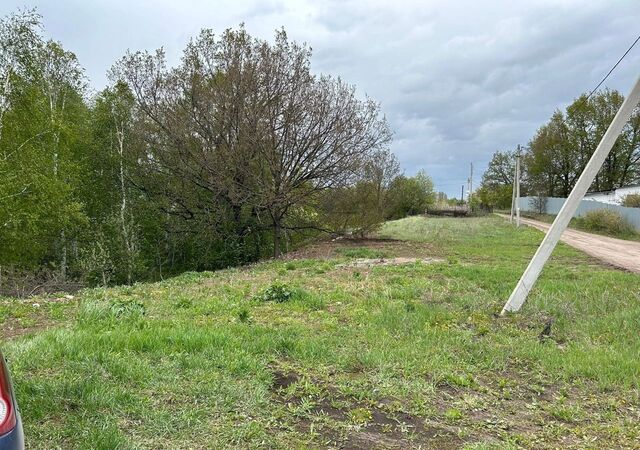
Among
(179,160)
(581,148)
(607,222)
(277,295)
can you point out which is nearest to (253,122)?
(179,160)

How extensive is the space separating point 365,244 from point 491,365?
16.9 m

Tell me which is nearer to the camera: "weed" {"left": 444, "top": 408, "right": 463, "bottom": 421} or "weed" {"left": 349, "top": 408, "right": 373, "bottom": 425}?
"weed" {"left": 349, "top": 408, "right": 373, "bottom": 425}

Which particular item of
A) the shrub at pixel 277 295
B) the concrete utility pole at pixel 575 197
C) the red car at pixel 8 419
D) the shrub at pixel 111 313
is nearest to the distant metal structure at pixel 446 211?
the concrete utility pole at pixel 575 197

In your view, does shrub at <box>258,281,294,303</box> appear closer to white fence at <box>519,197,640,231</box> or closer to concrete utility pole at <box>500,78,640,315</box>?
concrete utility pole at <box>500,78,640,315</box>

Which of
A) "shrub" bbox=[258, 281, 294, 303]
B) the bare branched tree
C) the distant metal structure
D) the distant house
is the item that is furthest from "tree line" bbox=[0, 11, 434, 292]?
the distant metal structure

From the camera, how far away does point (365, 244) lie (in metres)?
21.4

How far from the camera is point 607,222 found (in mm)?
29719

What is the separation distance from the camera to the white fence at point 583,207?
2939 centimetres

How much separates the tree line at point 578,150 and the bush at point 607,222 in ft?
49.2

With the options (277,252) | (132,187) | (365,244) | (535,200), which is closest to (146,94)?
(132,187)

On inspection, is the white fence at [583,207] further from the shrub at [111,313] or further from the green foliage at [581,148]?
the shrub at [111,313]

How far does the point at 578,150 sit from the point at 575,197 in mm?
45180

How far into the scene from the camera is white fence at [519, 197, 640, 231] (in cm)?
2939

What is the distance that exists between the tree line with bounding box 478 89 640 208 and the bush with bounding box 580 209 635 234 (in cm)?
1501
